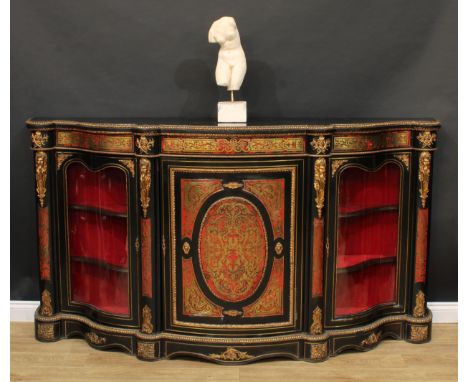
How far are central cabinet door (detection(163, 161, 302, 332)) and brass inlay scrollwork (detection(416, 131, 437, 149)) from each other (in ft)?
2.37

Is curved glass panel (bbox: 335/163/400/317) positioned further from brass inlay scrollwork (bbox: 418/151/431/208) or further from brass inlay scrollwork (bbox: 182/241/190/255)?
brass inlay scrollwork (bbox: 182/241/190/255)

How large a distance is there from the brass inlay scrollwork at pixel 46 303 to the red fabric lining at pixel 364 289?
163cm

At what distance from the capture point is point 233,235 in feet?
11.3

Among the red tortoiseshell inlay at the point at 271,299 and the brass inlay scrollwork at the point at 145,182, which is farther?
the red tortoiseshell inlay at the point at 271,299

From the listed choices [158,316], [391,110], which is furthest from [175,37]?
[158,316]

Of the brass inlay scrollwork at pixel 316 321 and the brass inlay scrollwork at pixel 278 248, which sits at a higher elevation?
the brass inlay scrollwork at pixel 278 248

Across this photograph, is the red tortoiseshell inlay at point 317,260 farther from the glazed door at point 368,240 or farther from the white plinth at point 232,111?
the white plinth at point 232,111

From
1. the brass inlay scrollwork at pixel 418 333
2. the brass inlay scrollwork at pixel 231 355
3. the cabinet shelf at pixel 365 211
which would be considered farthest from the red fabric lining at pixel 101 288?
the brass inlay scrollwork at pixel 418 333

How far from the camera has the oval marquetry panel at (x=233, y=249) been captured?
3404mm

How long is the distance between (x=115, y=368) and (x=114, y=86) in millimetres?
1632

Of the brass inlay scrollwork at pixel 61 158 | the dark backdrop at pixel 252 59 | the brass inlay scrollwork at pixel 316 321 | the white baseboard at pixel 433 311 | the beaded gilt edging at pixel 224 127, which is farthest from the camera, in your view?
the white baseboard at pixel 433 311

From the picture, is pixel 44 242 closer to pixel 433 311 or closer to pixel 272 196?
pixel 272 196

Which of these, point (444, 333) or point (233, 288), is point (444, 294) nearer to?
point (444, 333)

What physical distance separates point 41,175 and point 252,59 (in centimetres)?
138
